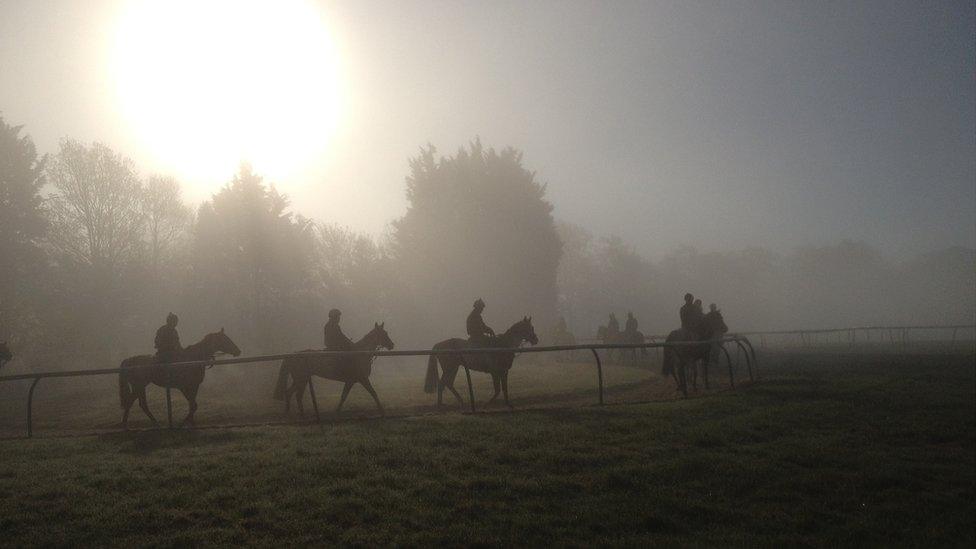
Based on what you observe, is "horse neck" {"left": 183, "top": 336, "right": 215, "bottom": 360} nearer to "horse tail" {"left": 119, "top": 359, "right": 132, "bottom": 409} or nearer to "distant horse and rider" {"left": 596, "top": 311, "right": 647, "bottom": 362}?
"horse tail" {"left": 119, "top": 359, "right": 132, "bottom": 409}

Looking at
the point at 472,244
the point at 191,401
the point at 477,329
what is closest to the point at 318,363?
the point at 191,401

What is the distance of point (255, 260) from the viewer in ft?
113

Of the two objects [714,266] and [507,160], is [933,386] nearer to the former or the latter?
[507,160]

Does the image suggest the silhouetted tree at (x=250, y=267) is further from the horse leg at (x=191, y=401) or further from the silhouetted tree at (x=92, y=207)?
the horse leg at (x=191, y=401)

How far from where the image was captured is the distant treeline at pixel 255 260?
3011cm

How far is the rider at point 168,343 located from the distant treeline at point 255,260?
19036 mm

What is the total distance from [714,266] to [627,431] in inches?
3640

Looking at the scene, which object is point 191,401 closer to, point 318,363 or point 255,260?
point 318,363

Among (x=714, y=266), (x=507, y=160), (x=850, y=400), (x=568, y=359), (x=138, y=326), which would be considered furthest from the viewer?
(x=714, y=266)

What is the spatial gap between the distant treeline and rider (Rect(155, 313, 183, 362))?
19036mm

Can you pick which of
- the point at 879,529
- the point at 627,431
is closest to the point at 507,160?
the point at 627,431

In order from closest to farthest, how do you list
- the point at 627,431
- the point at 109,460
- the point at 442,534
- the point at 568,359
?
the point at 442,534, the point at 109,460, the point at 627,431, the point at 568,359

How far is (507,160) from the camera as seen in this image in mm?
50125

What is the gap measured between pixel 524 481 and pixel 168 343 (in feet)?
34.4
